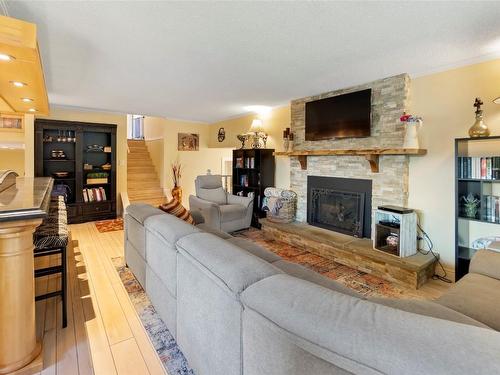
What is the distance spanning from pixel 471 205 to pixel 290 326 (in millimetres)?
2876

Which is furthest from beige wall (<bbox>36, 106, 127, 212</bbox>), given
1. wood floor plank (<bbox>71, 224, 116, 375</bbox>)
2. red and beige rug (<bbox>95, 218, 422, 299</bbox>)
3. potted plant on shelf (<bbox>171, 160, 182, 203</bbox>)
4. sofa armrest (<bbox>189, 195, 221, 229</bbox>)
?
wood floor plank (<bbox>71, 224, 116, 375</bbox>)

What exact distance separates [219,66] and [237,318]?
9.02 ft

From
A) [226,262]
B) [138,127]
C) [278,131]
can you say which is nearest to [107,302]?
[226,262]

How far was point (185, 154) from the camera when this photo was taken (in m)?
7.13

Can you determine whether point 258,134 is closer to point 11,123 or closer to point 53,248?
point 53,248

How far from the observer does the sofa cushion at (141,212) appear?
241cm

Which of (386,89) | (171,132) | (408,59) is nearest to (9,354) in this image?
(408,59)

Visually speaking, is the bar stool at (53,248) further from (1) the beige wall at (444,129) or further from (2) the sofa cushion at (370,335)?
(1) the beige wall at (444,129)

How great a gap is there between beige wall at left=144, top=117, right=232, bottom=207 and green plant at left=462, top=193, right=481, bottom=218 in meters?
5.26

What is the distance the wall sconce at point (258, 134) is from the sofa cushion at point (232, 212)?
1.35 m

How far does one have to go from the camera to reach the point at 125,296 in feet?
8.23

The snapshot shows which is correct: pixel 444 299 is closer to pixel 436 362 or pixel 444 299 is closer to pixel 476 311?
pixel 476 311

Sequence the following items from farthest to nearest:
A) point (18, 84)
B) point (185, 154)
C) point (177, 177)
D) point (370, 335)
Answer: point (185, 154), point (177, 177), point (18, 84), point (370, 335)

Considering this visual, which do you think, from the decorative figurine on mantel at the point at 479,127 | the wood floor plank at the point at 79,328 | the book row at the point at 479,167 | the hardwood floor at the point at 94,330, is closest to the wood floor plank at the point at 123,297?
the hardwood floor at the point at 94,330
